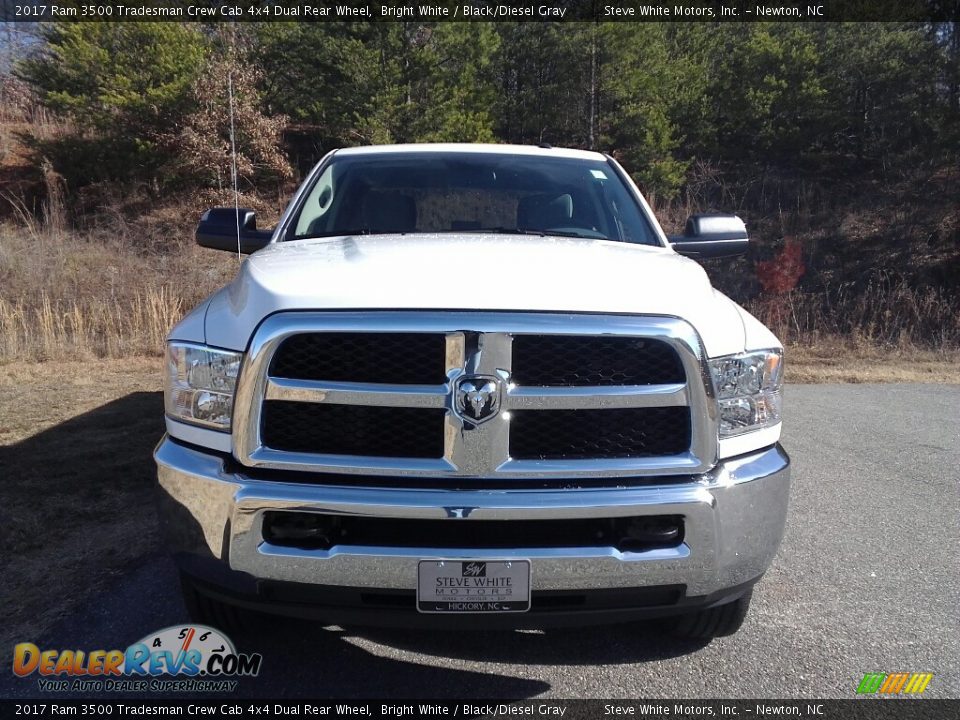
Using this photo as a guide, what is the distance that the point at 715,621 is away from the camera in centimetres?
255

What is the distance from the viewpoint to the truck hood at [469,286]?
2.12 meters

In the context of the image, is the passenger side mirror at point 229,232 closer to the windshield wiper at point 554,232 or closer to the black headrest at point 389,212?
the black headrest at point 389,212

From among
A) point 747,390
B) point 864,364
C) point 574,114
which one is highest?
point 574,114

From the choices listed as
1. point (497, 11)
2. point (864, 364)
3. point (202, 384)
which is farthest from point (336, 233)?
point (497, 11)

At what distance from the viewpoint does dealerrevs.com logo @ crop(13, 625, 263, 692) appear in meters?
Result: 2.42

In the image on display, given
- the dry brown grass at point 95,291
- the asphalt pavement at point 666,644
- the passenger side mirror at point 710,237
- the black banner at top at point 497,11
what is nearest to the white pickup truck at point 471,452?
the asphalt pavement at point 666,644

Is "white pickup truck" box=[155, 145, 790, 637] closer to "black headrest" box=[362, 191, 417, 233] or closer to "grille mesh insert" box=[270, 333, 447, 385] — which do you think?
"grille mesh insert" box=[270, 333, 447, 385]

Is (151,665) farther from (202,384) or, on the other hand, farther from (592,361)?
(592,361)

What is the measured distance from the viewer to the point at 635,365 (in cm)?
214

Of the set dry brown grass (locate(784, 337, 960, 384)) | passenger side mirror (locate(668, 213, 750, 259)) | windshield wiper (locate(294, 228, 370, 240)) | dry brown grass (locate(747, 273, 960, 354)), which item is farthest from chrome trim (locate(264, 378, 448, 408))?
dry brown grass (locate(747, 273, 960, 354))

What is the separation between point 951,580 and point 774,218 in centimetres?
2207

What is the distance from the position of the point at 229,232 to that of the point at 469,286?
82.1 inches

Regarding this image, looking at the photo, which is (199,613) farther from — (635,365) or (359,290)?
(635,365)

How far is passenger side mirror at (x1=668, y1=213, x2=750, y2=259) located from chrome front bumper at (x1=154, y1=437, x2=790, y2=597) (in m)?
1.88
